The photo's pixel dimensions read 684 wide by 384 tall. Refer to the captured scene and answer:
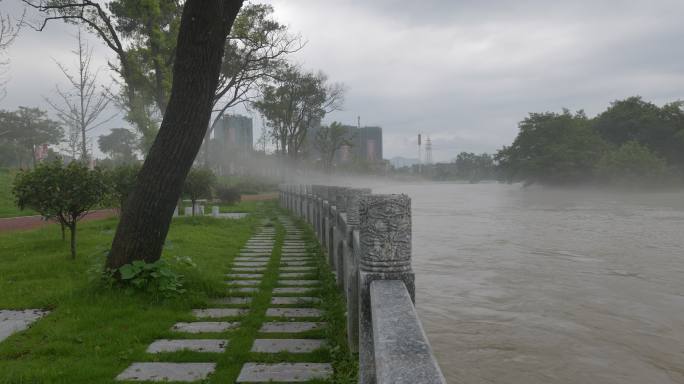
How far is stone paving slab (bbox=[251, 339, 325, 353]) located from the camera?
161 inches

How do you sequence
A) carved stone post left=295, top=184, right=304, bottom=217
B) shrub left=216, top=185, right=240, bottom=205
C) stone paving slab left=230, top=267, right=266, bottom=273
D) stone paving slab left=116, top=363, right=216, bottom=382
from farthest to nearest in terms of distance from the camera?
shrub left=216, top=185, right=240, bottom=205
carved stone post left=295, top=184, right=304, bottom=217
stone paving slab left=230, top=267, right=266, bottom=273
stone paving slab left=116, top=363, right=216, bottom=382

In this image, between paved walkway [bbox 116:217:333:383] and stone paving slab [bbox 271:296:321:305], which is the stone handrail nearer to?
paved walkway [bbox 116:217:333:383]

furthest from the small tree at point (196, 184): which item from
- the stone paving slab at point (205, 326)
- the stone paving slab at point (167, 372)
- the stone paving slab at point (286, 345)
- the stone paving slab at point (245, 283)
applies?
the stone paving slab at point (167, 372)

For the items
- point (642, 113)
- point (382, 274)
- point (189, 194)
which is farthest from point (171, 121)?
point (642, 113)

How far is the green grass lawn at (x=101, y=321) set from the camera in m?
3.63

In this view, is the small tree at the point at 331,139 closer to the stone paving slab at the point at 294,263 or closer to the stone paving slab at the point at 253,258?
the stone paving slab at the point at 253,258

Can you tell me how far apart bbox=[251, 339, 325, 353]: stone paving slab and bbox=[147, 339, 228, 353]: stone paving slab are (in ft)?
0.95

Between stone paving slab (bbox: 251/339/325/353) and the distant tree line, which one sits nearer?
stone paving slab (bbox: 251/339/325/353)

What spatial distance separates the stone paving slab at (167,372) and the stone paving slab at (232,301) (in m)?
1.86

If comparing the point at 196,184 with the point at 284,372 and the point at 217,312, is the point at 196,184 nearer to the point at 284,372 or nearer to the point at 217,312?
the point at 217,312

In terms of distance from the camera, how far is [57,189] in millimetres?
7086

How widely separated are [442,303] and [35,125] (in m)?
59.2

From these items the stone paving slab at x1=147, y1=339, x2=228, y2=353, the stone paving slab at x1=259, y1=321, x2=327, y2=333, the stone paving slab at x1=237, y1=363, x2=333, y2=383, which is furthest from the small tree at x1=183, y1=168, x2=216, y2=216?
the stone paving slab at x1=237, y1=363, x2=333, y2=383

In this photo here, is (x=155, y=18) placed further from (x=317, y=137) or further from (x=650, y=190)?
(x=650, y=190)
